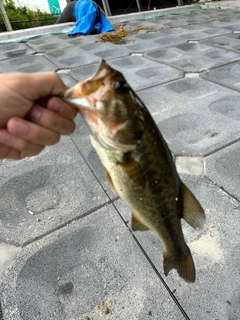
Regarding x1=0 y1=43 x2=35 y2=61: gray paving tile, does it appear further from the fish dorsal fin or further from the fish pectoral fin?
the fish dorsal fin

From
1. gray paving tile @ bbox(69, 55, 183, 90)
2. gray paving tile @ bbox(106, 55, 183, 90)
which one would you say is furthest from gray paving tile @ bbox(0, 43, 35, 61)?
gray paving tile @ bbox(106, 55, 183, 90)

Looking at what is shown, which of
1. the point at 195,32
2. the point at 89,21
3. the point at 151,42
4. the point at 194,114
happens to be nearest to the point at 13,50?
the point at 89,21

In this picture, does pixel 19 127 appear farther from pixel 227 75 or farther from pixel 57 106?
pixel 227 75

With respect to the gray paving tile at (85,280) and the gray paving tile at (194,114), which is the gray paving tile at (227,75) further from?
the gray paving tile at (85,280)

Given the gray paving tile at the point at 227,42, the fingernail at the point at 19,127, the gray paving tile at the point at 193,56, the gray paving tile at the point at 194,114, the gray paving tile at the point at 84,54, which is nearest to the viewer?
the fingernail at the point at 19,127

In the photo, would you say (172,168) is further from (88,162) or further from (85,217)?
(88,162)

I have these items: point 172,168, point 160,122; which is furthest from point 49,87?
point 160,122

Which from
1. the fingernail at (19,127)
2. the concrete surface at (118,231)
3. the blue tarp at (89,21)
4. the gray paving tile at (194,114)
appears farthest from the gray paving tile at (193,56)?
the fingernail at (19,127)
